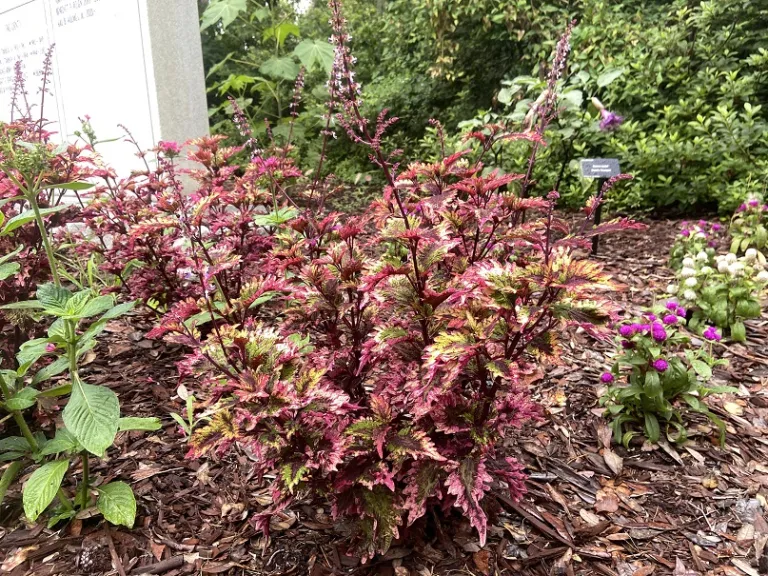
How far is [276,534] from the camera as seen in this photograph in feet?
5.47

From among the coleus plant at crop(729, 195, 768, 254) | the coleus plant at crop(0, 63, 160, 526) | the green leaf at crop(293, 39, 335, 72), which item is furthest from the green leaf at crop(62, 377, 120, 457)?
the green leaf at crop(293, 39, 335, 72)

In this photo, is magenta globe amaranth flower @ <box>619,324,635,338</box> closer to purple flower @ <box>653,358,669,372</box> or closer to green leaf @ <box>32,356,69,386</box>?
purple flower @ <box>653,358,669,372</box>

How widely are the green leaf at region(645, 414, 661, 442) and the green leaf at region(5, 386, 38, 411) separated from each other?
2087mm

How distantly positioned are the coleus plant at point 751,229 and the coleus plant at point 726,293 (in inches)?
26.7

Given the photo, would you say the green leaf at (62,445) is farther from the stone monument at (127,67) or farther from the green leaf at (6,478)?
the stone monument at (127,67)

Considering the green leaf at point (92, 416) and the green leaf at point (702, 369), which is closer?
the green leaf at point (92, 416)

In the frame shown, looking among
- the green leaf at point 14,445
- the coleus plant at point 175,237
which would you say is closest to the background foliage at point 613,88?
the coleus plant at point 175,237

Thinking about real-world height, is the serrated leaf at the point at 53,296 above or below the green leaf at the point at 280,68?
below

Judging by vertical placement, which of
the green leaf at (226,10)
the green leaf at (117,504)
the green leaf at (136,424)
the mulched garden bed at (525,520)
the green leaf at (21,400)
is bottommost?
the mulched garden bed at (525,520)

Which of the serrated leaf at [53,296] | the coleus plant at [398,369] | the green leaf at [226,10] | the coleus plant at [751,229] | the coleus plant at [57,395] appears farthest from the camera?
the green leaf at [226,10]

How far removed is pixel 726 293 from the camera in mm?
2670

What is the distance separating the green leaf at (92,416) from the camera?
1361 mm

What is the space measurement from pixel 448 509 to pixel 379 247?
2.56 meters

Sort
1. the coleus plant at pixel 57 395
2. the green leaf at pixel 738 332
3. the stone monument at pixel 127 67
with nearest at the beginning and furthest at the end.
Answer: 1. the coleus plant at pixel 57 395
2. the green leaf at pixel 738 332
3. the stone monument at pixel 127 67
